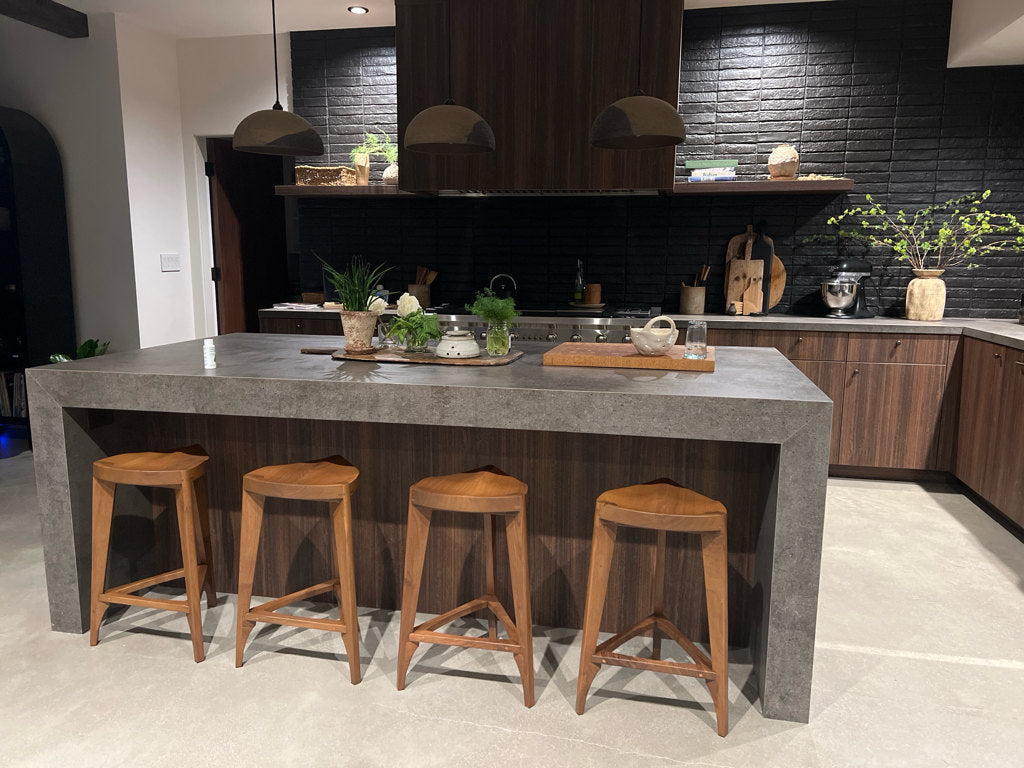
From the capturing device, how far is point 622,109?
2506 mm

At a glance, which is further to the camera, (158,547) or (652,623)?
(158,547)

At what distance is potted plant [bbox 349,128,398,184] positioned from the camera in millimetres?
5133

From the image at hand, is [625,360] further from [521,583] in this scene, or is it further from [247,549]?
[247,549]

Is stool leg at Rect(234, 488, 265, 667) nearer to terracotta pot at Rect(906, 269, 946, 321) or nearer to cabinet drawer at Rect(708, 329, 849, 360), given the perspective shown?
cabinet drawer at Rect(708, 329, 849, 360)

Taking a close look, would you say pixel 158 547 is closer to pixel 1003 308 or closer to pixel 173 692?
pixel 173 692

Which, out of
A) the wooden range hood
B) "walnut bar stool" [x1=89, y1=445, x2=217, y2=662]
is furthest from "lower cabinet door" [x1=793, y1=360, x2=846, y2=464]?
"walnut bar stool" [x1=89, y1=445, x2=217, y2=662]

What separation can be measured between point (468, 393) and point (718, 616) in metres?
0.96

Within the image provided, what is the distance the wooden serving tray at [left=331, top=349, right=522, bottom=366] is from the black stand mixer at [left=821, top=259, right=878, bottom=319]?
2.72 metres

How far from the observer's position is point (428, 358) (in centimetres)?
279

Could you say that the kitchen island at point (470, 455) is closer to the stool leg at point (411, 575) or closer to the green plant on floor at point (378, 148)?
the stool leg at point (411, 575)

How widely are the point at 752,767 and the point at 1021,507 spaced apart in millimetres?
2453

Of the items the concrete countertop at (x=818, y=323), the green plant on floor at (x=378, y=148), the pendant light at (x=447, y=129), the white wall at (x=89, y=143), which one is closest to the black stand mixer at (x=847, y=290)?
the concrete countertop at (x=818, y=323)

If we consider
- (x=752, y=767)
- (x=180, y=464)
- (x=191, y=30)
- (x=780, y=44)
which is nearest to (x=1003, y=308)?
(x=780, y=44)

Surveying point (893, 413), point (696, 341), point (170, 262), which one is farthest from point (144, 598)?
point (893, 413)
